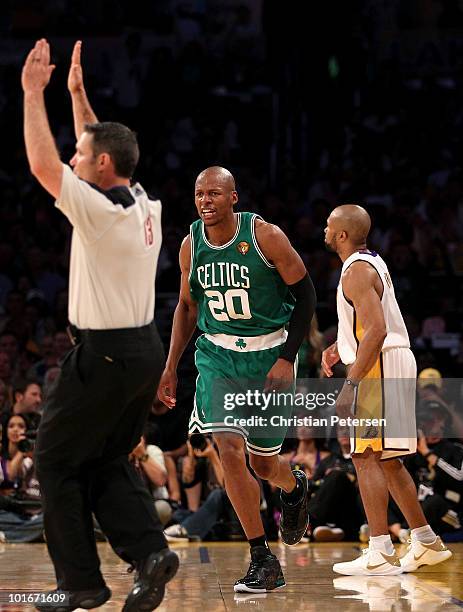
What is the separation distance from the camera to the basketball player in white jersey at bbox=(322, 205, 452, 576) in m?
6.33

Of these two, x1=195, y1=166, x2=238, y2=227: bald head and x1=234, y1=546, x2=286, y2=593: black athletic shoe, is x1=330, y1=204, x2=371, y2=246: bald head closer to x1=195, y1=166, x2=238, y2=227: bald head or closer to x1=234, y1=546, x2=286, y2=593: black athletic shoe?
x1=195, y1=166, x2=238, y2=227: bald head

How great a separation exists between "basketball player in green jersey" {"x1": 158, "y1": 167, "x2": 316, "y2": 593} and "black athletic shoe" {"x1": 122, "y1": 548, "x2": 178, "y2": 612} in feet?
5.05

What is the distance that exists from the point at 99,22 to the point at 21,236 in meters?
4.97

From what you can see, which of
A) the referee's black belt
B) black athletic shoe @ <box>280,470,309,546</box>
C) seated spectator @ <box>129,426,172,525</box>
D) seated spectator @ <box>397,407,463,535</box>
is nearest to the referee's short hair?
the referee's black belt

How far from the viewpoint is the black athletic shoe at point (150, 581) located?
4.34 meters

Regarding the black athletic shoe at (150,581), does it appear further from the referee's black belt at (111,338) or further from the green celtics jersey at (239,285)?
the green celtics jersey at (239,285)

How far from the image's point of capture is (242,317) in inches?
244

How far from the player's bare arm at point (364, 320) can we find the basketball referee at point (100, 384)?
2.01m

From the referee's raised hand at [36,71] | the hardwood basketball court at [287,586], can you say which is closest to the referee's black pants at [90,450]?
the hardwood basketball court at [287,586]

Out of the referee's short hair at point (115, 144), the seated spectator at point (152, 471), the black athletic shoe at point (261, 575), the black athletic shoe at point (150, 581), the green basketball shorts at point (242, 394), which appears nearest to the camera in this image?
the black athletic shoe at point (150, 581)

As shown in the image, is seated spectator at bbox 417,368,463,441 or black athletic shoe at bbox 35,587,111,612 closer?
black athletic shoe at bbox 35,587,111,612

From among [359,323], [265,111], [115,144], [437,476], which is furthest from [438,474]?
[265,111]

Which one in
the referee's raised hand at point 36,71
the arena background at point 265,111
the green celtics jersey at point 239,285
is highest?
the arena background at point 265,111

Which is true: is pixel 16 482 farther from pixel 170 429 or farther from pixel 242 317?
pixel 242 317
